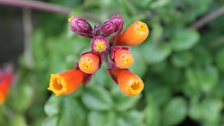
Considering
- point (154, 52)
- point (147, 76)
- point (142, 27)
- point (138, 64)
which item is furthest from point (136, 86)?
point (147, 76)

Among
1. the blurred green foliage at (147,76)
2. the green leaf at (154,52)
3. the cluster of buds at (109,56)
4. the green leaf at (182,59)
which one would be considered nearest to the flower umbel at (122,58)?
the cluster of buds at (109,56)

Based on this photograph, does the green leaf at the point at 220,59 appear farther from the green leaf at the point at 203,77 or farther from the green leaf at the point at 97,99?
the green leaf at the point at 97,99

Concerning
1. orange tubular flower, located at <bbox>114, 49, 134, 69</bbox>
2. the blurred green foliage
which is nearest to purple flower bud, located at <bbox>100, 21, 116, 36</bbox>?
orange tubular flower, located at <bbox>114, 49, 134, 69</bbox>

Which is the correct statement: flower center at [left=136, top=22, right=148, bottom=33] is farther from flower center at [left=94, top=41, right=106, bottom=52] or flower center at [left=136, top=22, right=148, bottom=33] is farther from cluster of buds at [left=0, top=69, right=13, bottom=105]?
cluster of buds at [left=0, top=69, right=13, bottom=105]

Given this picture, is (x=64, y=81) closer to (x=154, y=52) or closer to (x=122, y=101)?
(x=122, y=101)

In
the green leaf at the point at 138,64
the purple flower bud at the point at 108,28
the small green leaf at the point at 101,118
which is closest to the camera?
the purple flower bud at the point at 108,28
